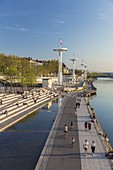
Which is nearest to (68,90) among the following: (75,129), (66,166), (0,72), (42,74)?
(0,72)

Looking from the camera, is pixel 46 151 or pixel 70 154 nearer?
pixel 70 154

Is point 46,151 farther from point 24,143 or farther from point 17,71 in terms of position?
point 17,71

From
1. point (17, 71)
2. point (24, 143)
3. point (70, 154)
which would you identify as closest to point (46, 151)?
point (70, 154)

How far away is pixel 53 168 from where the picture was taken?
1541cm

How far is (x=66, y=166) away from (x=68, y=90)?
6620cm

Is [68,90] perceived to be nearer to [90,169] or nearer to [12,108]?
[12,108]

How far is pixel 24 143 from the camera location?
21484mm

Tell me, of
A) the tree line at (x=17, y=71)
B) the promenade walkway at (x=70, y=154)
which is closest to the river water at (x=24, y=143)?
the promenade walkway at (x=70, y=154)

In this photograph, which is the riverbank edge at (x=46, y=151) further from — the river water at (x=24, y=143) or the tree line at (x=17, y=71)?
the tree line at (x=17, y=71)

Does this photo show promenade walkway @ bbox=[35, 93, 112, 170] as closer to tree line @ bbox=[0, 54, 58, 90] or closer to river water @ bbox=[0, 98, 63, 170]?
river water @ bbox=[0, 98, 63, 170]

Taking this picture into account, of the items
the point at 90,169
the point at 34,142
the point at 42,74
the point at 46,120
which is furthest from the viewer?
the point at 42,74

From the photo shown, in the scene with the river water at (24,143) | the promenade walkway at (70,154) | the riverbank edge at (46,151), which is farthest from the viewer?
the river water at (24,143)

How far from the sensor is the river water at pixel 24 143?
16808mm

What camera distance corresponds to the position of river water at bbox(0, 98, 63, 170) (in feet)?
55.1
